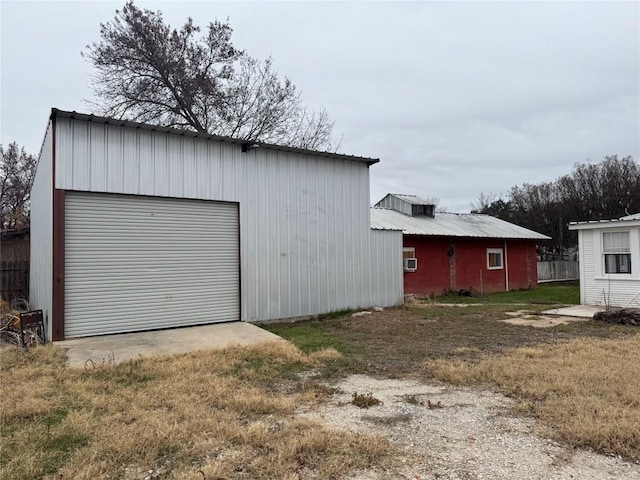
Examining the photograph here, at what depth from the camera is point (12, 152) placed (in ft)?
108

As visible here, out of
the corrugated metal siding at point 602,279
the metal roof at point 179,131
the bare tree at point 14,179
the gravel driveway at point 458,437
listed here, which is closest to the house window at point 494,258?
the corrugated metal siding at point 602,279

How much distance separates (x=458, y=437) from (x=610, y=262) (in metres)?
12.5

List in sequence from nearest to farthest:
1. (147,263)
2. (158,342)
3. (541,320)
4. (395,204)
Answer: (158,342)
(147,263)
(541,320)
(395,204)

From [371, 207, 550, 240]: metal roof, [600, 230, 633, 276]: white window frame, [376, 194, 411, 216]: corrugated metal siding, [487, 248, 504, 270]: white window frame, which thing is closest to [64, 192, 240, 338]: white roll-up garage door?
[371, 207, 550, 240]: metal roof

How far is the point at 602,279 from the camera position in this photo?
13828 millimetres

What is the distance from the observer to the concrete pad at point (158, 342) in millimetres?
7270

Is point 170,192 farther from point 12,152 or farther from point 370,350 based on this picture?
point 12,152

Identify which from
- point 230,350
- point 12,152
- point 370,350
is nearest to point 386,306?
point 370,350

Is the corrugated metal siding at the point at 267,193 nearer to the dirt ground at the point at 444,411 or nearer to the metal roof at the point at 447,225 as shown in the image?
the dirt ground at the point at 444,411

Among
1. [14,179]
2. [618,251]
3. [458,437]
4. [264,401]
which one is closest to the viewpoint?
[458,437]

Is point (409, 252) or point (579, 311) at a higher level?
point (409, 252)

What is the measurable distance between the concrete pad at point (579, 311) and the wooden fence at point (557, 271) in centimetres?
1601

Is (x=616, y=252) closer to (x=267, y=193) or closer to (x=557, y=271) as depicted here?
(x=267, y=193)

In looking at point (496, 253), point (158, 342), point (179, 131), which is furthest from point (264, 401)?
point (496, 253)
